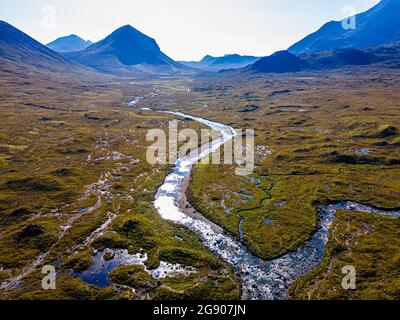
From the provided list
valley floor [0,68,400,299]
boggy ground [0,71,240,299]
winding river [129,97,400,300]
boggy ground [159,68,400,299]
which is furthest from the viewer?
boggy ground [159,68,400,299]

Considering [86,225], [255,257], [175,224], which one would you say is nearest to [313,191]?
[255,257]

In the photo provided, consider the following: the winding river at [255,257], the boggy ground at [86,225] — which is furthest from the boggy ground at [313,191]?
the boggy ground at [86,225]

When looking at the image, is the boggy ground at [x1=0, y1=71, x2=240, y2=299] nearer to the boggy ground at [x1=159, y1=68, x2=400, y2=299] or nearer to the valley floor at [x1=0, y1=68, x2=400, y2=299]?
the valley floor at [x1=0, y1=68, x2=400, y2=299]

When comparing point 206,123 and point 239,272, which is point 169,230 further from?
point 206,123

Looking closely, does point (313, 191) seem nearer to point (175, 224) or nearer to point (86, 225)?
point (175, 224)

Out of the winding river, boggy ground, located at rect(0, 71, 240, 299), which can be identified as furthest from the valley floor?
the winding river
